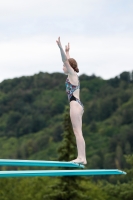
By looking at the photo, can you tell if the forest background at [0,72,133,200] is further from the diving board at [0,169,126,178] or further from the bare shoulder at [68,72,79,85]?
the diving board at [0,169,126,178]

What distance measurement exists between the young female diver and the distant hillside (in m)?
85.6

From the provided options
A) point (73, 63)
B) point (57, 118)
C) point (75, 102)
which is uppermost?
point (57, 118)

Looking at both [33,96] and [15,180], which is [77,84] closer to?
[15,180]

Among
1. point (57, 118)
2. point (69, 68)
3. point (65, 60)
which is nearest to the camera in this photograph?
point (65, 60)

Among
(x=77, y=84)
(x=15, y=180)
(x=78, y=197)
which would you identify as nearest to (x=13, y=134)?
(x=15, y=180)

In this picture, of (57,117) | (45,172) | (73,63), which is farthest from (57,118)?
(45,172)

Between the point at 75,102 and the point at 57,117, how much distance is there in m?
114

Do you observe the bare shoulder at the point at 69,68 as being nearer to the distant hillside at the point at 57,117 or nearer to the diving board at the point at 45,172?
the diving board at the point at 45,172

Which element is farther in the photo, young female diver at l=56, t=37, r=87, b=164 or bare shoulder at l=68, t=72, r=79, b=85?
bare shoulder at l=68, t=72, r=79, b=85

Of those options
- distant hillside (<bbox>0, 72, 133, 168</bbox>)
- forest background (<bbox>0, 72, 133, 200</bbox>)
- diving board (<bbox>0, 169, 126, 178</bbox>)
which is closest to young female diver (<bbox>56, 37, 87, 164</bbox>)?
diving board (<bbox>0, 169, 126, 178</bbox>)

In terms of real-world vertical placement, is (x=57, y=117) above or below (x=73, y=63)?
above

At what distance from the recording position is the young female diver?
14516mm

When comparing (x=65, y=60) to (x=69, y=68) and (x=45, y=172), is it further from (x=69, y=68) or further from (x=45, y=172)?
(x=45, y=172)

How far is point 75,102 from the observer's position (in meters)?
14.7
